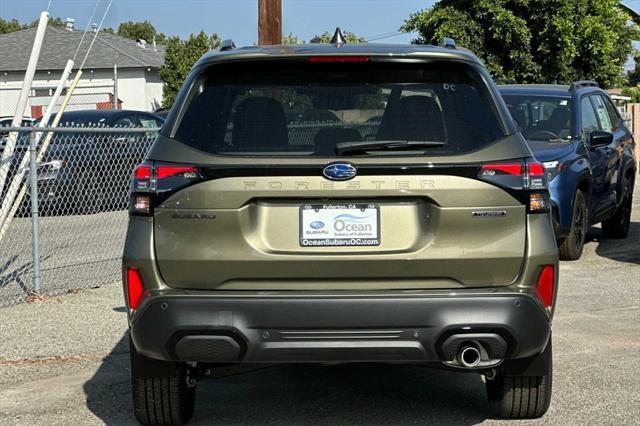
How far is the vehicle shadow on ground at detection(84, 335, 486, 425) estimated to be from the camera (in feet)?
18.2

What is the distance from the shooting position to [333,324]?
14.9 ft

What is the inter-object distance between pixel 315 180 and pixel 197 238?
56 cm

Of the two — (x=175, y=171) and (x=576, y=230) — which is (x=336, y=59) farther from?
(x=576, y=230)

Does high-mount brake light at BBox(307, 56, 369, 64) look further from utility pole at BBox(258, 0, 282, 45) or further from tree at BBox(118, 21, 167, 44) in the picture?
tree at BBox(118, 21, 167, 44)

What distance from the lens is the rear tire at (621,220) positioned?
12805 mm

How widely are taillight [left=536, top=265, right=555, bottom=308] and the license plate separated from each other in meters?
0.74

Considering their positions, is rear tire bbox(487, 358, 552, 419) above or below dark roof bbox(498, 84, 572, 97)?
below

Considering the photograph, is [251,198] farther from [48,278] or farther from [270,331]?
[48,278]

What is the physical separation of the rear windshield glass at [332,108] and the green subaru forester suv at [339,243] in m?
0.01

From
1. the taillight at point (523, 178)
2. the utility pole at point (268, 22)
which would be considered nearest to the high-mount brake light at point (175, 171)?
the taillight at point (523, 178)

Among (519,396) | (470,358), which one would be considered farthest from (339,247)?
(519,396)

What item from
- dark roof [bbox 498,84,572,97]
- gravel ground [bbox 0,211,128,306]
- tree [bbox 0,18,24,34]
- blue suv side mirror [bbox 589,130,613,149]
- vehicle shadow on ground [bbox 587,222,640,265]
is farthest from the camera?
tree [bbox 0,18,24,34]

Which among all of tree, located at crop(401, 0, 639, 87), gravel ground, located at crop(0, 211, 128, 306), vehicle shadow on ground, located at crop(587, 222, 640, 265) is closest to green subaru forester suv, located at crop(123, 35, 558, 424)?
gravel ground, located at crop(0, 211, 128, 306)

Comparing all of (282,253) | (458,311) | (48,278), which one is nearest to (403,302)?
(458,311)
